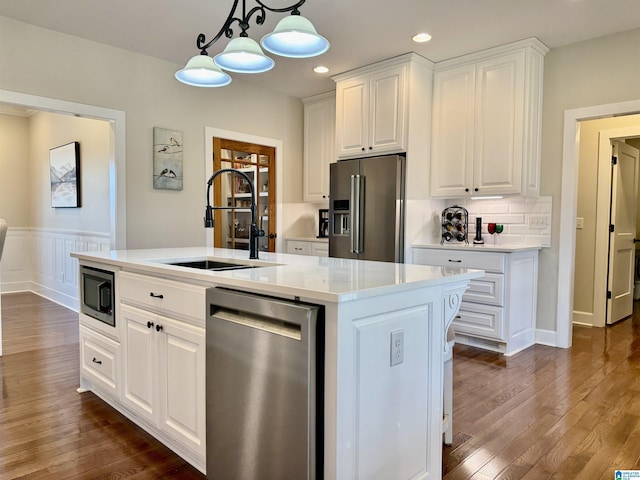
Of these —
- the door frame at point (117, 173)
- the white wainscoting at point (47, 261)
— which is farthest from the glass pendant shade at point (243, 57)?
the white wainscoting at point (47, 261)

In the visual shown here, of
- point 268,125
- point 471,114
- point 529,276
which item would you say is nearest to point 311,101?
point 268,125

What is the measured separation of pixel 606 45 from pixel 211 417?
4022mm

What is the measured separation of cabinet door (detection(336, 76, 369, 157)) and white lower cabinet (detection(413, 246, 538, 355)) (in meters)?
1.34

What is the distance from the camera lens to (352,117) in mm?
4445

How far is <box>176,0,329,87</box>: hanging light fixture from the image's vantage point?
2.01 m

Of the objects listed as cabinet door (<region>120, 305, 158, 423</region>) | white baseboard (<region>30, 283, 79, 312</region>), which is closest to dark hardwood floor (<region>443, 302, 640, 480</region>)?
cabinet door (<region>120, 305, 158, 423</region>)

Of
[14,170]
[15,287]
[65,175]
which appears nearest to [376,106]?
[65,175]

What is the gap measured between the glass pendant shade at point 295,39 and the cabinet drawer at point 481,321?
2518mm

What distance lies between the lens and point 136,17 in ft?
10.7

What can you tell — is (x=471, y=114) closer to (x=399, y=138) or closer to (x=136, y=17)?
(x=399, y=138)

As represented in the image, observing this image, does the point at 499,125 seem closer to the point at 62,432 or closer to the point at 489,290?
the point at 489,290

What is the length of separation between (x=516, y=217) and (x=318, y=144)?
8.07 feet

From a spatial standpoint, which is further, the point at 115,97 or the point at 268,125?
the point at 268,125

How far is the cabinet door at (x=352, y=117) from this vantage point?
14.2 ft
